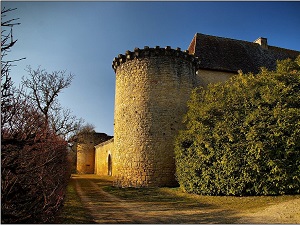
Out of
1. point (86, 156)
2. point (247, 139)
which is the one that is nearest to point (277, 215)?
point (247, 139)

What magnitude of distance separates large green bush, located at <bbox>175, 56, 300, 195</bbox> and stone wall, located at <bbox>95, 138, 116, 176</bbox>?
1560 cm

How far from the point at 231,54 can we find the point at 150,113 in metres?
9.14

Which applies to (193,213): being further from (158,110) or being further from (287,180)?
(158,110)

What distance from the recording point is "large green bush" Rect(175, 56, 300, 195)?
9297mm

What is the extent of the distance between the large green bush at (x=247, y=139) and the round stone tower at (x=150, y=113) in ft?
7.22

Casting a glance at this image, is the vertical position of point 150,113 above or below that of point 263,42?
below

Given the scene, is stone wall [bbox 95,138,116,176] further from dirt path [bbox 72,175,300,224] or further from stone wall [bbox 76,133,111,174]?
dirt path [bbox 72,175,300,224]

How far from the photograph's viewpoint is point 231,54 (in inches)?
776

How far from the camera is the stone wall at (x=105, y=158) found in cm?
2662

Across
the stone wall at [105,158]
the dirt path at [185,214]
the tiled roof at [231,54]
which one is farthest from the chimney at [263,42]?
the dirt path at [185,214]

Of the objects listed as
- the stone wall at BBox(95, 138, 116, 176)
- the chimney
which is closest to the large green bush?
the chimney

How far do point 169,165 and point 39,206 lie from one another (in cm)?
944

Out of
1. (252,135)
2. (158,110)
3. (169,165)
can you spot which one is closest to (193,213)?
(252,135)

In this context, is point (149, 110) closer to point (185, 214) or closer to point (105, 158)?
point (185, 214)
